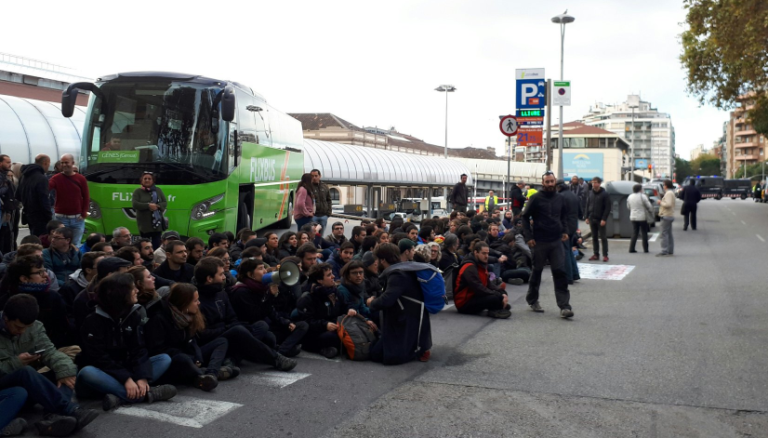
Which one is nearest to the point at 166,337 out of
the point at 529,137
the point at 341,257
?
the point at 341,257

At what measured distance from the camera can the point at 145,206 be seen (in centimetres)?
1234

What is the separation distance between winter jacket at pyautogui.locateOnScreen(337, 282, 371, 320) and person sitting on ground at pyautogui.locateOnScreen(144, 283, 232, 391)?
1679 millimetres

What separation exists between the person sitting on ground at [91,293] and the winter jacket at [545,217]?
573 cm

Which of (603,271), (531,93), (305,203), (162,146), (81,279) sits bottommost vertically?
(603,271)

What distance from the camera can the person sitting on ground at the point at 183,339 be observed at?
20.6ft

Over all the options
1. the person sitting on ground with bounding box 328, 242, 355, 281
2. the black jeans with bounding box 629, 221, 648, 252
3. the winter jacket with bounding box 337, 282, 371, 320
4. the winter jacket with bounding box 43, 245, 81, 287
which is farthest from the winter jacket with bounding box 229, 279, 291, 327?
the black jeans with bounding box 629, 221, 648, 252

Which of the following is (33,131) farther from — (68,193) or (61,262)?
(61,262)

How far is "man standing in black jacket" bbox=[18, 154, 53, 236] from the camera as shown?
1145cm

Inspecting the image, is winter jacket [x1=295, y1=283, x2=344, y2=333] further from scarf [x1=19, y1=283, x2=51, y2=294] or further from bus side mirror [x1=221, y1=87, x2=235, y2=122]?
bus side mirror [x1=221, y1=87, x2=235, y2=122]

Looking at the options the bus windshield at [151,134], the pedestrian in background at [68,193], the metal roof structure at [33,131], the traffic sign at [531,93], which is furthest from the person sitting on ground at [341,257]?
the metal roof structure at [33,131]

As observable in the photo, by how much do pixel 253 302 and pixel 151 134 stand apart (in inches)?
283

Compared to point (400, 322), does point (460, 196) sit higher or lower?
higher

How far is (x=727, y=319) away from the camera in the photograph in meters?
9.91

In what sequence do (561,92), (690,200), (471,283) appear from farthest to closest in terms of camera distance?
1. (690,200)
2. (561,92)
3. (471,283)
